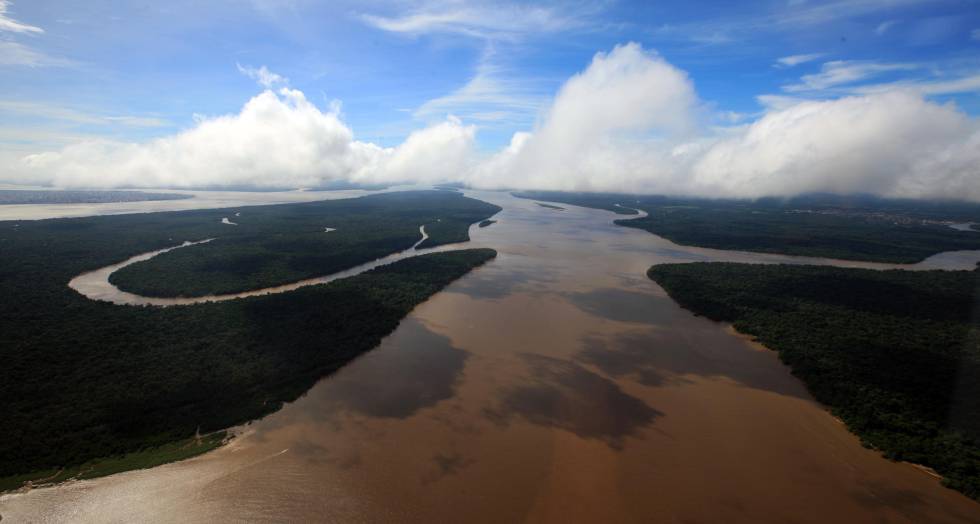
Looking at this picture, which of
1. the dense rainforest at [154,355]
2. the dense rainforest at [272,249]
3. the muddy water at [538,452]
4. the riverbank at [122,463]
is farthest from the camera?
Answer: the dense rainforest at [272,249]

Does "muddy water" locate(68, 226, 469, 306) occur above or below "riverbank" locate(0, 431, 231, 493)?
above

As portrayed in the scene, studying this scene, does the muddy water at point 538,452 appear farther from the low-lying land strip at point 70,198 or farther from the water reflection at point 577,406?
the low-lying land strip at point 70,198

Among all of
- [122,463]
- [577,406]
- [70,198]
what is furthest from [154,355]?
[70,198]

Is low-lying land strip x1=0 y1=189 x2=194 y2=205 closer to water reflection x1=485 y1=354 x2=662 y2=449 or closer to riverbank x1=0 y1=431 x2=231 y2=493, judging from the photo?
riverbank x1=0 y1=431 x2=231 y2=493

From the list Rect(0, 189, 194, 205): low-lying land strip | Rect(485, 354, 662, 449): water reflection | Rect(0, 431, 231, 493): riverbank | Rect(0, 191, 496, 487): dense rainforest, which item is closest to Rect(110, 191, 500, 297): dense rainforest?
Rect(0, 191, 496, 487): dense rainforest

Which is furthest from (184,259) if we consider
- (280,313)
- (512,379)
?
(512,379)

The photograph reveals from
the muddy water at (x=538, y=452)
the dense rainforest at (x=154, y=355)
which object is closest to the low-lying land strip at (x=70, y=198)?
the dense rainforest at (x=154, y=355)
